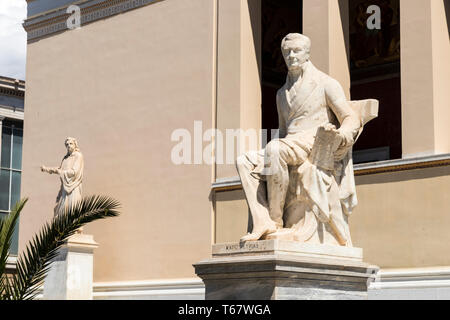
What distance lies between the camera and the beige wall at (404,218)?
13.3 m

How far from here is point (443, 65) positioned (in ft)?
46.3

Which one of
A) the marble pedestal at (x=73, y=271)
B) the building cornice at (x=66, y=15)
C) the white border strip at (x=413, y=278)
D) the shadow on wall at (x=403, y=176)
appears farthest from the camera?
the building cornice at (x=66, y=15)

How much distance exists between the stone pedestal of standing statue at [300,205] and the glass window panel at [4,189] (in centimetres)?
2326

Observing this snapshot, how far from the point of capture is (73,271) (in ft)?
56.6

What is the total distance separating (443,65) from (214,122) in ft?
14.1

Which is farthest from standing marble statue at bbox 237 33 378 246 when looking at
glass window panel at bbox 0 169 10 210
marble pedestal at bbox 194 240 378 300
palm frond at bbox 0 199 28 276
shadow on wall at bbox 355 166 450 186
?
glass window panel at bbox 0 169 10 210

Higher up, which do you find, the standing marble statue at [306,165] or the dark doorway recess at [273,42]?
the dark doorway recess at [273,42]

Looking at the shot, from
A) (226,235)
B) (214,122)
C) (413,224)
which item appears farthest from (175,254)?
(413,224)

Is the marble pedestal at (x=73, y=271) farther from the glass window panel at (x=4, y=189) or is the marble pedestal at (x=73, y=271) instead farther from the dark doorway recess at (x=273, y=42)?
the glass window panel at (x=4, y=189)

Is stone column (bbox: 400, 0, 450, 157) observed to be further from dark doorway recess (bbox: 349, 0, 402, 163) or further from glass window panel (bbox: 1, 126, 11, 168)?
glass window panel (bbox: 1, 126, 11, 168)

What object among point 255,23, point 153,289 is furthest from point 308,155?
point 153,289

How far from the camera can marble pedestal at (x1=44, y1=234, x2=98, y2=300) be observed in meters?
17.1

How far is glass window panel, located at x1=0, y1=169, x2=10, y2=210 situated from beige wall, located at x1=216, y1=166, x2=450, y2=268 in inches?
764

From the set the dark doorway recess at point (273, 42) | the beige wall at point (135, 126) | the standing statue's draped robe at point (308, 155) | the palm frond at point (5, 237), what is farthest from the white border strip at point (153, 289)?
the standing statue's draped robe at point (308, 155)
